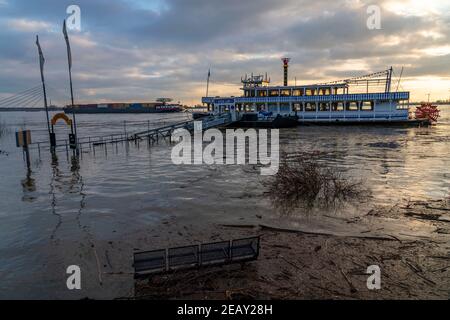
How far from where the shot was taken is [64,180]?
1938 centimetres

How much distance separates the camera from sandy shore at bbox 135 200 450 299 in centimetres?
696

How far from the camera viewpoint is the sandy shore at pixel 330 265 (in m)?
6.96

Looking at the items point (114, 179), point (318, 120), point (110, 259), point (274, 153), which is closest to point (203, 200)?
point (110, 259)

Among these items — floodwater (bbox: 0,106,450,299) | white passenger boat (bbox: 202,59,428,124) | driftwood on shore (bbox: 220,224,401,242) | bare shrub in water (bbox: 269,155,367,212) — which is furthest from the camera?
white passenger boat (bbox: 202,59,428,124)

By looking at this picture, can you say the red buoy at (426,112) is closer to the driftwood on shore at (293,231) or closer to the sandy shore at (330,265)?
the sandy shore at (330,265)

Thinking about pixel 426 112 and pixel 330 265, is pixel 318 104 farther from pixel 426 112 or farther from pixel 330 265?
pixel 330 265

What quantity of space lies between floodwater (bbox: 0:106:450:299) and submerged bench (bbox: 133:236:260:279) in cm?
59

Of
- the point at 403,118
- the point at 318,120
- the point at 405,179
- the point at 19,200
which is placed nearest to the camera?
the point at 19,200

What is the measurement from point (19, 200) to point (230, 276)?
39.7 ft

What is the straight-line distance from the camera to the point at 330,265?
8.18m

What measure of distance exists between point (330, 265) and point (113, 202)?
32.5 ft

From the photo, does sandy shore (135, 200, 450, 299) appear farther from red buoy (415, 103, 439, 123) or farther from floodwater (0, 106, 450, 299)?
red buoy (415, 103, 439, 123)

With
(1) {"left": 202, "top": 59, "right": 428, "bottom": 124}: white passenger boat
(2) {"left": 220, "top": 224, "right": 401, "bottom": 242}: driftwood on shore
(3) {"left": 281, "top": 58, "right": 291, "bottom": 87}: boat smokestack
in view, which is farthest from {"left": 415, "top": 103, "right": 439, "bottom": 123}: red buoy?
(2) {"left": 220, "top": 224, "right": 401, "bottom": 242}: driftwood on shore
